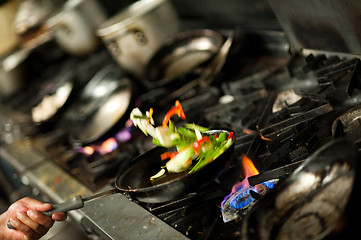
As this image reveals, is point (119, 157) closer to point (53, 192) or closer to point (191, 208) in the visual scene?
point (53, 192)

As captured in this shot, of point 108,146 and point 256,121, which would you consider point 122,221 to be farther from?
point 108,146

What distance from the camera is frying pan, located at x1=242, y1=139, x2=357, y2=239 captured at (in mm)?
A: 1012

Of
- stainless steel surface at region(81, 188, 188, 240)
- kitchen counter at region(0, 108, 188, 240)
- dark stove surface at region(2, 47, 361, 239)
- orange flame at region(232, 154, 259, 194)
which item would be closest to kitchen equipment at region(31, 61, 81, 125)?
kitchen counter at region(0, 108, 188, 240)

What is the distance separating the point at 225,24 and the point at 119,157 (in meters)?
1.38

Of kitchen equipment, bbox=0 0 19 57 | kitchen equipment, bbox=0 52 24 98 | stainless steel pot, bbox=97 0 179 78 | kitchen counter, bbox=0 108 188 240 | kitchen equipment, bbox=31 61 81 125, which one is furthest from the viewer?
kitchen equipment, bbox=0 0 19 57

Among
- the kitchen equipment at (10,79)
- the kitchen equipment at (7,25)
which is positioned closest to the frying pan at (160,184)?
the kitchen equipment at (10,79)

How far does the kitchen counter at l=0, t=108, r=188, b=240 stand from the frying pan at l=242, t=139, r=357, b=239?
0.36 m

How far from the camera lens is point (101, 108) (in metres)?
2.56

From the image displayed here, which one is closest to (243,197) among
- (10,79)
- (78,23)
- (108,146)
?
(108,146)

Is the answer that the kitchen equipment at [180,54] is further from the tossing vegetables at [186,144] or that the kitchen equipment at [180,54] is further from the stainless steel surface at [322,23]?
the tossing vegetables at [186,144]

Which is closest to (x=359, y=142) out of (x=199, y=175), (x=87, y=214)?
(x=199, y=175)

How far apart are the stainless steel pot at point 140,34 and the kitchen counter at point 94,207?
2.43ft

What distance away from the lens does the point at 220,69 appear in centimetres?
222

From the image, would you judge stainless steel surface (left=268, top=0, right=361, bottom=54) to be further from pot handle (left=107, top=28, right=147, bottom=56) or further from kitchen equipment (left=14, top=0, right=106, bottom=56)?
kitchen equipment (left=14, top=0, right=106, bottom=56)
